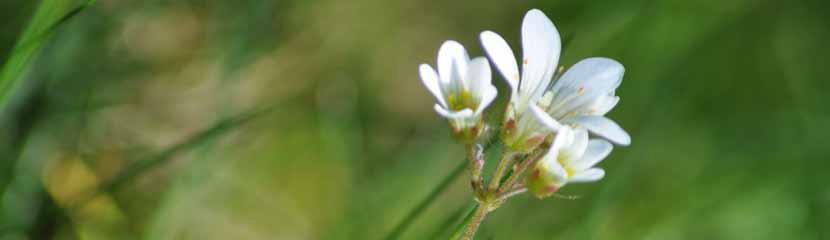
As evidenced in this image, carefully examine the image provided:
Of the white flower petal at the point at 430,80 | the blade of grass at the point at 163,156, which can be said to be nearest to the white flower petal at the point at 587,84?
the white flower petal at the point at 430,80

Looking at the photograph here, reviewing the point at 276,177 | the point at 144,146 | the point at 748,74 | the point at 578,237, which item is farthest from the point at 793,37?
the point at 144,146

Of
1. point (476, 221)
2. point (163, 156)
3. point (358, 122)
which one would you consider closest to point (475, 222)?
point (476, 221)

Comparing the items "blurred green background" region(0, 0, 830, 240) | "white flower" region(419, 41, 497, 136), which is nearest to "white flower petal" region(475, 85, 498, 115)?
"white flower" region(419, 41, 497, 136)

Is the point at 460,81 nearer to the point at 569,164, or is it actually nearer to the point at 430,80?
the point at 430,80

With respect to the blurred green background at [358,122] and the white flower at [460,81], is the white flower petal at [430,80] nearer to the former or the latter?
the white flower at [460,81]

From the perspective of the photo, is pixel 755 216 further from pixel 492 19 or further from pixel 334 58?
pixel 334 58
